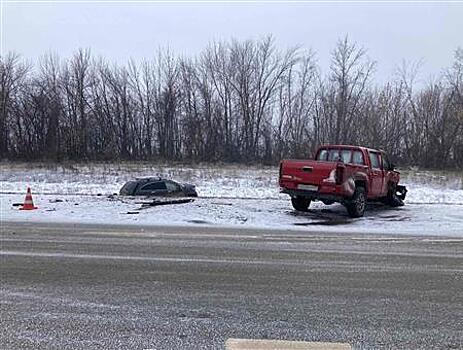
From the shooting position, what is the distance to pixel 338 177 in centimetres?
1548

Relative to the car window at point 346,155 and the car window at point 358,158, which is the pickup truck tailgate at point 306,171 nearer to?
the car window at point 346,155

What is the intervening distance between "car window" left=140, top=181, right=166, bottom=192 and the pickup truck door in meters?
7.59

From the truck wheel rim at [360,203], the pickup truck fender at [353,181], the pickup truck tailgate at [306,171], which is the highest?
the pickup truck tailgate at [306,171]

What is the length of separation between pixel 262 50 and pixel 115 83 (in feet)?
55.3

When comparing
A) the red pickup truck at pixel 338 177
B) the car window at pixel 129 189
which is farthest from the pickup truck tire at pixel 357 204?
the car window at pixel 129 189

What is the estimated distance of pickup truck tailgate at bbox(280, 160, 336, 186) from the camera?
51.4ft

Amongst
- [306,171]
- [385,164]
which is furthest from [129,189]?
[385,164]

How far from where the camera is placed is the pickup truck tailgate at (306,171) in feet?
51.4

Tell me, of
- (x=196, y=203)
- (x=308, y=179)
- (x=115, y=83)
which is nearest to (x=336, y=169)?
(x=308, y=179)

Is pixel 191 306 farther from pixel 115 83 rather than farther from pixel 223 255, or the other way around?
pixel 115 83

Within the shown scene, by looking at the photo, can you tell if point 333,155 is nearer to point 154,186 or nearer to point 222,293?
point 154,186

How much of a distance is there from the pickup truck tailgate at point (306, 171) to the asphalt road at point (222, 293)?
15.3 feet

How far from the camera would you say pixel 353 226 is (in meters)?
15.0

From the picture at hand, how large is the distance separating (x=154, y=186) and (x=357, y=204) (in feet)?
25.2
